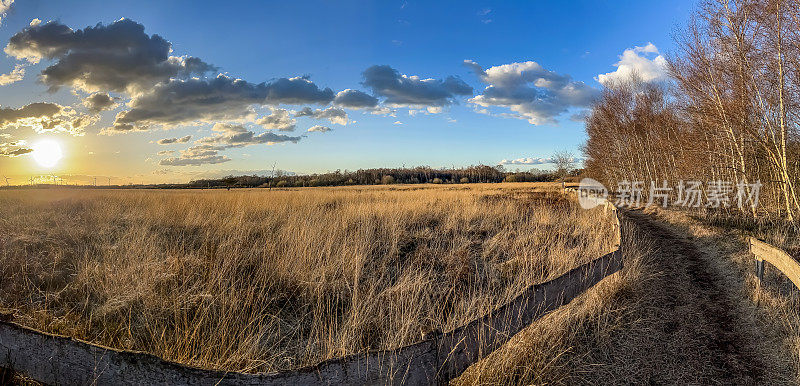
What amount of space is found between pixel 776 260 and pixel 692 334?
5.98 feet

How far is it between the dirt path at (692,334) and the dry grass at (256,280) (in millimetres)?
1410

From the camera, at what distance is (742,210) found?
14227 millimetres

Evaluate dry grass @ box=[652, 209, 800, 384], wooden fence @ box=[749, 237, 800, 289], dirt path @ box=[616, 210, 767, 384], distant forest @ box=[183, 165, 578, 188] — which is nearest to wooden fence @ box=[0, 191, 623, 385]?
dirt path @ box=[616, 210, 767, 384]

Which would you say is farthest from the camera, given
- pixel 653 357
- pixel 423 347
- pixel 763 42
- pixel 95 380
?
pixel 763 42

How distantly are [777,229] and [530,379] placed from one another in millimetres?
12022

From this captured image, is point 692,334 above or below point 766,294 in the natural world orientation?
below

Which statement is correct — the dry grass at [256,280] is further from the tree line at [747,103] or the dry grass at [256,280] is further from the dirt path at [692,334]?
the tree line at [747,103]

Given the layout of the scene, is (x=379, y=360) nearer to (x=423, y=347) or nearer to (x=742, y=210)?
(x=423, y=347)

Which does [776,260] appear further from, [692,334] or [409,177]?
[409,177]

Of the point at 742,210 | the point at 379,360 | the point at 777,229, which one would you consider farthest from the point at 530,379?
the point at 742,210

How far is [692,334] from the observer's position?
4.80 meters

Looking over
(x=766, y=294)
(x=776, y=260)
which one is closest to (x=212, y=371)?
(x=776, y=260)

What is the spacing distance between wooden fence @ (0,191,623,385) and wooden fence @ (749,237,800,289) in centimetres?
447

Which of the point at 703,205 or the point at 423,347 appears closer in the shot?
the point at 423,347
